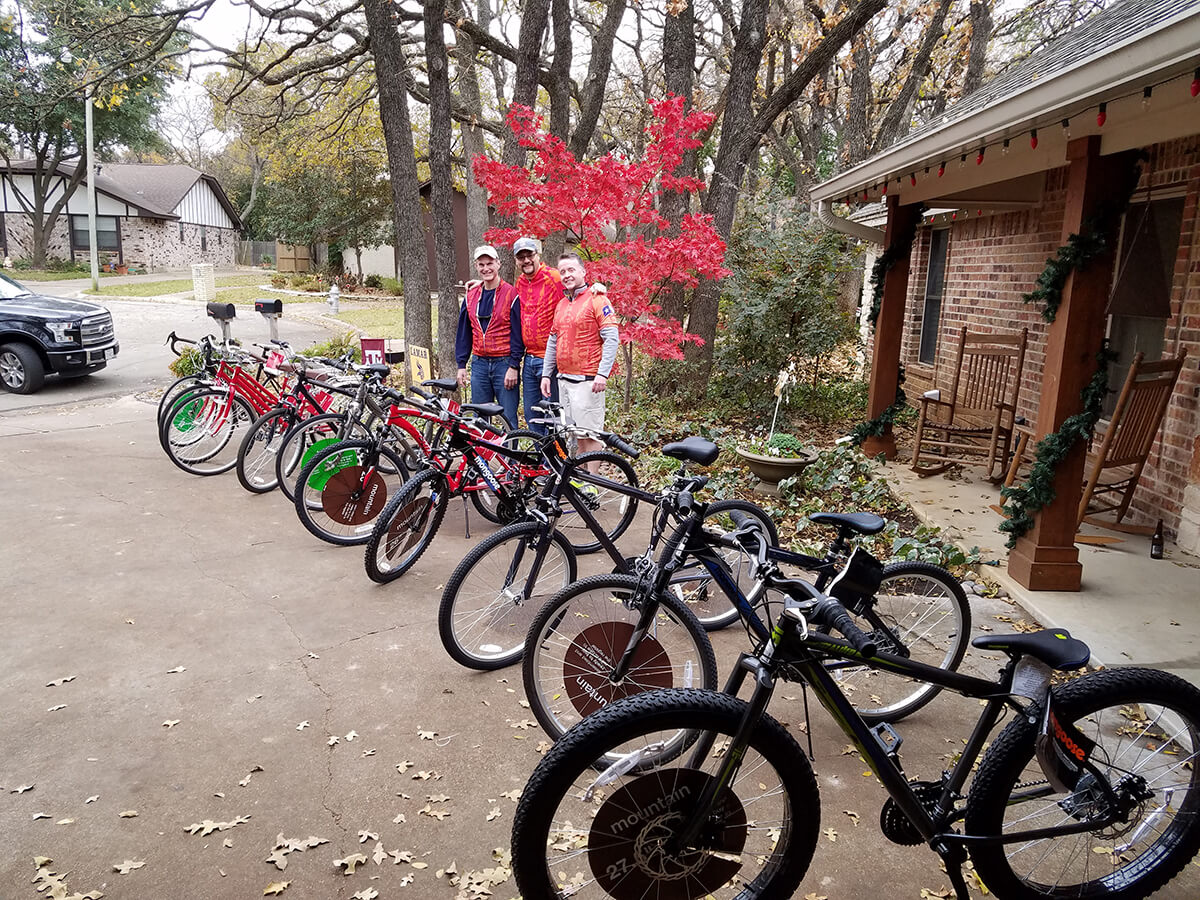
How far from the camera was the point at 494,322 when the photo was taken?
255 inches

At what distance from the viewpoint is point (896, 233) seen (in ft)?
24.2

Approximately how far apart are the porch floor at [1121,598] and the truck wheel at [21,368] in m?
10.9

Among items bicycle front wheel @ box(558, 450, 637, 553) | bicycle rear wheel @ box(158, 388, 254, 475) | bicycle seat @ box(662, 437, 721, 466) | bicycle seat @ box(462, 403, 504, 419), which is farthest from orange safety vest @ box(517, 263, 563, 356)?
bicycle seat @ box(662, 437, 721, 466)

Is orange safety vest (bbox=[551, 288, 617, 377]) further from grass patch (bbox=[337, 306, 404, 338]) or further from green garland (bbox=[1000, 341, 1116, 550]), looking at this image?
grass patch (bbox=[337, 306, 404, 338])

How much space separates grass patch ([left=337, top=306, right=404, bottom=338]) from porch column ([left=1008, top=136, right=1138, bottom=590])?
538 inches

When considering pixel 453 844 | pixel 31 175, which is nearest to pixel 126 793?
pixel 453 844

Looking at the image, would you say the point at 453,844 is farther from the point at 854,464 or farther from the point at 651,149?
the point at 651,149

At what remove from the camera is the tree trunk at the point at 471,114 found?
1383 cm

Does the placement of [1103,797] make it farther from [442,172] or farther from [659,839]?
[442,172]

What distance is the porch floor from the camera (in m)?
3.93

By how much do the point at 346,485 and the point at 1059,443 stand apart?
4264mm

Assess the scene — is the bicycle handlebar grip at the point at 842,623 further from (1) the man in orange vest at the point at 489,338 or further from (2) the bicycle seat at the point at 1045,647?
(1) the man in orange vest at the point at 489,338

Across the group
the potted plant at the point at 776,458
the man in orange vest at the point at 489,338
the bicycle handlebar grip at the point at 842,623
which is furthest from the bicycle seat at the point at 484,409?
the potted plant at the point at 776,458

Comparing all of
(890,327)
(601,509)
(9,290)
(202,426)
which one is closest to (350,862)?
(601,509)
